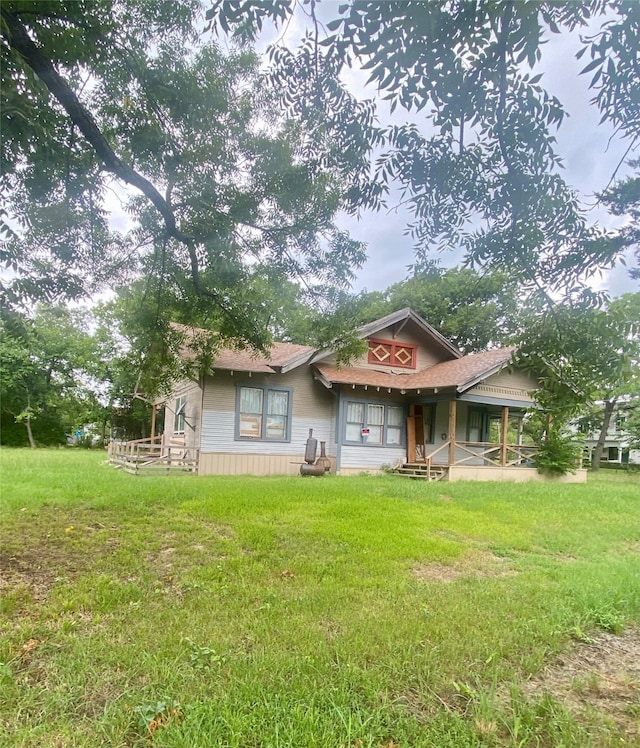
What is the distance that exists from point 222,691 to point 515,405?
14426mm

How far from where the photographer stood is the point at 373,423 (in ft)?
49.5

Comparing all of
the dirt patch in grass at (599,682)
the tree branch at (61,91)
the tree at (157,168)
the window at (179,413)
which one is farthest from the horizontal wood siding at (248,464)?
the dirt patch in grass at (599,682)

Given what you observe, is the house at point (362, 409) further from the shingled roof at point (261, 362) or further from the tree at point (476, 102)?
the tree at point (476, 102)

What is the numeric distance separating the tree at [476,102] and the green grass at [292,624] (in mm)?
2501

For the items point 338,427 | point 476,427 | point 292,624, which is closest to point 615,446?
point 476,427

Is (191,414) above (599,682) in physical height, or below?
above

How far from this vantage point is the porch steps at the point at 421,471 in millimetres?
13789

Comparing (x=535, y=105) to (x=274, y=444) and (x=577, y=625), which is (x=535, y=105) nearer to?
(x=577, y=625)

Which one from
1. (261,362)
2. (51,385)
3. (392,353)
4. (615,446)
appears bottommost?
(615,446)

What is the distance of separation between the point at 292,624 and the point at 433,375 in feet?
42.0

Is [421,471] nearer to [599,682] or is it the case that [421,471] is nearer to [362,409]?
[362,409]

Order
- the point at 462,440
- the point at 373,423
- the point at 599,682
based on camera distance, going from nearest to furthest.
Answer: the point at 599,682, the point at 373,423, the point at 462,440

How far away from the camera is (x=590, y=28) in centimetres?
234

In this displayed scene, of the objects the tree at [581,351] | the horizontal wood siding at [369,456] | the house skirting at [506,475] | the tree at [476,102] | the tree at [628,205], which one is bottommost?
the house skirting at [506,475]
